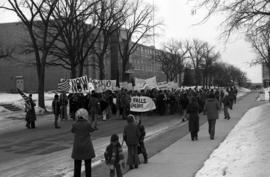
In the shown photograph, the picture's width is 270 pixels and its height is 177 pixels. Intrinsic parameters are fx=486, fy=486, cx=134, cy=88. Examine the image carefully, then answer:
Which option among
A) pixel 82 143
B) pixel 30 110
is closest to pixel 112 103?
pixel 30 110

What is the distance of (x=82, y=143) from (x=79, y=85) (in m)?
20.0

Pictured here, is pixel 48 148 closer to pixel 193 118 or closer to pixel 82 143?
pixel 193 118

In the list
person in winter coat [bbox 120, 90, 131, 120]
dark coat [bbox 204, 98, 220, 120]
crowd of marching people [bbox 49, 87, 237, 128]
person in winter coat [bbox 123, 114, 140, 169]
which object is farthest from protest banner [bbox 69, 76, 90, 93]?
person in winter coat [bbox 123, 114, 140, 169]

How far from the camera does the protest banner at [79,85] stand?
28625mm

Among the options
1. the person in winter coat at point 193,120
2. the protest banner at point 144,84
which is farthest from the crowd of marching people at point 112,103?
the person in winter coat at point 193,120

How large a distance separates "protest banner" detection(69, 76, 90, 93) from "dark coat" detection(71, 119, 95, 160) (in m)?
19.6

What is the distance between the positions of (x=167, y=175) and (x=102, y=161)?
2.88 m

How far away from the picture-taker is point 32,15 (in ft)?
105

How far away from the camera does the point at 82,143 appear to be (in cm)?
898

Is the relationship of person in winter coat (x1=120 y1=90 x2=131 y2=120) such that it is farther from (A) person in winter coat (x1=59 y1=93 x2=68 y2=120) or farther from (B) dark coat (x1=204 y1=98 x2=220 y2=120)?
(B) dark coat (x1=204 y1=98 x2=220 y2=120)

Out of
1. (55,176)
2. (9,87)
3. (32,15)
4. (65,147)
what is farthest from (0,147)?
(9,87)

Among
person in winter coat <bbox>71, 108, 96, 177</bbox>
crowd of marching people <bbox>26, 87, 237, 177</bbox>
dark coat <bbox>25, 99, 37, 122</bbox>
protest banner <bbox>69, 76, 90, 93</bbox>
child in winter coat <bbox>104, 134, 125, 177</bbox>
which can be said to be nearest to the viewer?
person in winter coat <bbox>71, 108, 96, 177</bbox>

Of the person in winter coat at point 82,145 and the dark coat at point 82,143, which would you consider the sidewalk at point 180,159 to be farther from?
the dark coat at point 82,143

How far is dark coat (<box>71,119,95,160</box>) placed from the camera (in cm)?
893
